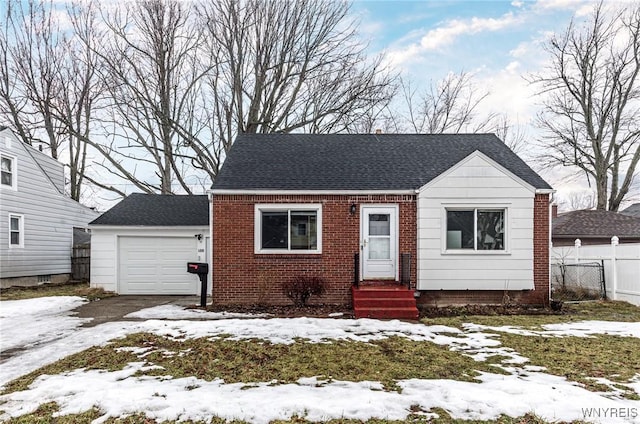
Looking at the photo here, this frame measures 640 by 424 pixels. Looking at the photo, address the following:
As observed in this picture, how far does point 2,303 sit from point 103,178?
11686 mm

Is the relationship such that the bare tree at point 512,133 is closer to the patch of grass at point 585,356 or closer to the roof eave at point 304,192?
the roof eave at point 304,192

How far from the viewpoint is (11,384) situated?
457cm

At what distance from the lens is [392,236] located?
33.2 feet

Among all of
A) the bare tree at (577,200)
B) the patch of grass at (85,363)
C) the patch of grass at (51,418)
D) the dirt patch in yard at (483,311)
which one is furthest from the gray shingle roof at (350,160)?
the bare tree at (577,200)

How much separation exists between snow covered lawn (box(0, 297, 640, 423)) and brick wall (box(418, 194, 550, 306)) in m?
2.76

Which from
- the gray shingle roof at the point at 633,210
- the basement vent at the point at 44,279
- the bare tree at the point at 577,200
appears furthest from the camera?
the bare tree at the point at 577,200

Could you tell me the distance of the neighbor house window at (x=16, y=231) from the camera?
1427cm

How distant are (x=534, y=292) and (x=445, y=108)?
16.5 meters

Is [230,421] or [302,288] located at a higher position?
[302,288]

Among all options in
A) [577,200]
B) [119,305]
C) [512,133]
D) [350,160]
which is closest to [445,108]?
[512,133]

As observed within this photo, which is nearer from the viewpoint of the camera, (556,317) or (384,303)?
(556,317)

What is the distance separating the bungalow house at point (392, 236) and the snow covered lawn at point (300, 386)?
9.28ft

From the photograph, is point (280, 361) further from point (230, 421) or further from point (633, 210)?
point (633, 210)

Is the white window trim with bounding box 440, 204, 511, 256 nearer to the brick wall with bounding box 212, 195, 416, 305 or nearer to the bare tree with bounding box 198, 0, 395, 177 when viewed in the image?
the brick wall with bounding box 212, 195, 416, 305
